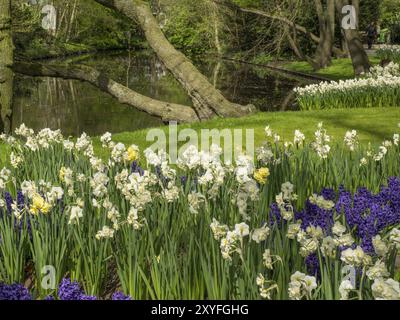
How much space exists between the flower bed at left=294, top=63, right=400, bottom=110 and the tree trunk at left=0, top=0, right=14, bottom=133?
7725 millimetres

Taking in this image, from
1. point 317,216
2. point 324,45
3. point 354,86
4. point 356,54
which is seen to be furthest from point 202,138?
point 324,45

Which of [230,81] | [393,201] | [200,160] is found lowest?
[393,201]

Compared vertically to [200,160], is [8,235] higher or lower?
lower

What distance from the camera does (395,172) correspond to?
5941mm

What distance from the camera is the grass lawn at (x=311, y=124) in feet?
36.9

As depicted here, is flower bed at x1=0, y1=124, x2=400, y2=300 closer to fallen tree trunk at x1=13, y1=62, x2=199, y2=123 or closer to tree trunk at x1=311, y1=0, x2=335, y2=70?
fallen tree trunk at x1=13, y1=62, x2=199, y2=123

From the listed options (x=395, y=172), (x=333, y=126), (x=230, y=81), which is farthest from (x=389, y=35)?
(x=395, y=172)

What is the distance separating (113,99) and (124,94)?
913 cm

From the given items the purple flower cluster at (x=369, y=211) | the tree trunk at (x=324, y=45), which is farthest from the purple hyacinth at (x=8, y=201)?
the tree trunk at (x=324, y=45)

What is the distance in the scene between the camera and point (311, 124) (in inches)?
486

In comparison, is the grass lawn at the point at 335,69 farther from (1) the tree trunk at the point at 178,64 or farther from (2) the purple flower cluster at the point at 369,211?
(2) the purple flower cluster at the point at 369,211

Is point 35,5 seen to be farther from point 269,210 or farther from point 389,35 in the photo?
point 269,210
